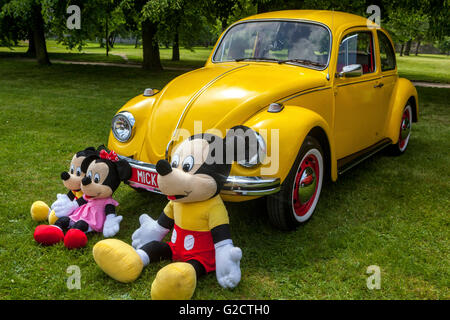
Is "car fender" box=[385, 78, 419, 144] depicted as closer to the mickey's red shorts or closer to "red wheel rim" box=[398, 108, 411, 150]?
"red wheel rim" box=[398, 108, 411, 150]

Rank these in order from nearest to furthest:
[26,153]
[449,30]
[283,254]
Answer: [283,254] < [26,153] < [449,30]

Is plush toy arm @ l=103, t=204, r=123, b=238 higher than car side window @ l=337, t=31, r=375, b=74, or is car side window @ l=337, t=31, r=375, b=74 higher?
car side window @ l=337, t=31, r=375, b=74

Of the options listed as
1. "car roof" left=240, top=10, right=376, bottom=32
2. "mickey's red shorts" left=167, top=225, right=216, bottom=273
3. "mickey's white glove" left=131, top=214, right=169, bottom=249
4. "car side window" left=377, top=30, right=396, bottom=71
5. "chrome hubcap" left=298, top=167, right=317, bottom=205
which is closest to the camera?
"mickey's red shorts" left=167, top=225, right=216, bottom=273

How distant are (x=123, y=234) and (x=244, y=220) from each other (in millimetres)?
1128

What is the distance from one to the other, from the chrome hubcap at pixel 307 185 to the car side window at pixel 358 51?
130cm

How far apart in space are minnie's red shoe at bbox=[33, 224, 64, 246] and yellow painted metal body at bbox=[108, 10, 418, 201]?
0.87 m

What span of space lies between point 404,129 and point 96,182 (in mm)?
4607

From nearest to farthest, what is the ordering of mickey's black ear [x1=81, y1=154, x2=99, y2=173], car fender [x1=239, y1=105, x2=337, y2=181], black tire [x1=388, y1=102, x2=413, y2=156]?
car fender [x1=239, y1=105, x2=337, y2=181]
mickey's black ear [x1=81, y1=154, x2=99, y2=173]
black tire [x1=388, y1=102, x2=413, y2=156]

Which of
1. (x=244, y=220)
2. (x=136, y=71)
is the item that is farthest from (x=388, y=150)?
(x=136, y=71)

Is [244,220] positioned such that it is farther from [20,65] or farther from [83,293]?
[20,65]

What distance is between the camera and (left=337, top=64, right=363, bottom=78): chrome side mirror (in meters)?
4.10

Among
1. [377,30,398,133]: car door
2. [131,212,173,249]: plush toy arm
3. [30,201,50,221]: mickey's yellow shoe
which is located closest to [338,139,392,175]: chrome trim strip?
[377,30,398,133]: car door

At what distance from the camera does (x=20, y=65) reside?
1862 cm
